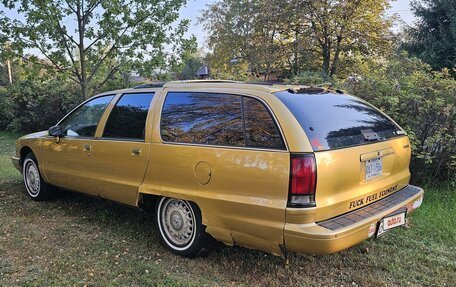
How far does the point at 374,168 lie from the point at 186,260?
1.85 metres

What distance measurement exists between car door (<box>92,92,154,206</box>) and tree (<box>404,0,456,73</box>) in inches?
588

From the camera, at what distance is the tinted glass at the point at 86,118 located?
4.66 m

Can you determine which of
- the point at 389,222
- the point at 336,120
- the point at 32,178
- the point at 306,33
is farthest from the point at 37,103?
the point at 306,33

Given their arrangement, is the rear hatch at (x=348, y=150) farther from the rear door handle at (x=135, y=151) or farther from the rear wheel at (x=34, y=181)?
the rear wheel at (x=34, y=181)

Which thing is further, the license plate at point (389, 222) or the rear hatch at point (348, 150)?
the license plate at point (389, 222)

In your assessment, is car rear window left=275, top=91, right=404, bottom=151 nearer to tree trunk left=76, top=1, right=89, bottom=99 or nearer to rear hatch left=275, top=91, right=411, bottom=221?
rear hatch left=275, top=91, right=411, bottom=221

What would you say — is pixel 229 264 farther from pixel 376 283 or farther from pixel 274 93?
pixel 274 93

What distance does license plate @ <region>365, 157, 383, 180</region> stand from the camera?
10.7 ft

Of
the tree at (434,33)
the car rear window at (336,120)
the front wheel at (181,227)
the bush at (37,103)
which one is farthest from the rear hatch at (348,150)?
the tree at (434,33)

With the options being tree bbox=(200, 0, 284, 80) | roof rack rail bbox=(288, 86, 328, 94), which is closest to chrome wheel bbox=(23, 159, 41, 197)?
roof rack rail bbox=(288, 86, 328, 94)

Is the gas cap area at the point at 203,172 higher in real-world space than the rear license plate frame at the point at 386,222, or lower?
higher

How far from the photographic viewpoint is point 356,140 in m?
3.23

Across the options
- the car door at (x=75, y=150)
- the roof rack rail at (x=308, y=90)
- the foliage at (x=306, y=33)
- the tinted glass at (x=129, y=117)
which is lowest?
the car door at (x=75, y=150)

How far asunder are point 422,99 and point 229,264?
376 centimetres
